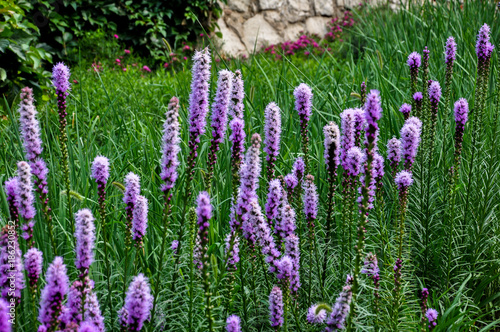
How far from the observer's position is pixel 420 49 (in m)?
5.95

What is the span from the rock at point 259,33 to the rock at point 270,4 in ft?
0.61

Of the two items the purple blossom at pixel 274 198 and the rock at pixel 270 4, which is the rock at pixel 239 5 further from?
the purple blossom at pixel 274 198

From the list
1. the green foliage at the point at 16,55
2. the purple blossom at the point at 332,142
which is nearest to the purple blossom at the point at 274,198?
the purple blossom at the point at 332,142

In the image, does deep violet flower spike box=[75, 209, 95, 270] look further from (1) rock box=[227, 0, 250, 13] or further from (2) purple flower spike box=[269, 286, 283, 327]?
(1) rock box=[227, 0, 250, 13]

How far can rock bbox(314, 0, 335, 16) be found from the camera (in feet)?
37.4

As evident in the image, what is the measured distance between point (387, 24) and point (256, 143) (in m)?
6.02

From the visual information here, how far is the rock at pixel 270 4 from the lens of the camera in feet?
34.7

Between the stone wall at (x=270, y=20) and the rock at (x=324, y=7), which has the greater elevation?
the rock at (x=324, y=7)

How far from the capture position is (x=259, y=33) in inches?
414

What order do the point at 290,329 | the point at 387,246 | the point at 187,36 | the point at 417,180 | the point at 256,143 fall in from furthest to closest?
the point at 187,36 < the point at 417,180 < the point at 387,246 < the point at 290,329 < the point at 256,143

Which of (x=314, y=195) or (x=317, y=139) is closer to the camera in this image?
(x=314, y=195)

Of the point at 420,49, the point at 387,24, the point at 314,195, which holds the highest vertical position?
the point at 387,24

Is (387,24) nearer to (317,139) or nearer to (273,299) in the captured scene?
(317,139)

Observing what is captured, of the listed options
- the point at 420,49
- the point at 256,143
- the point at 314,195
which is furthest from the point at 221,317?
the point at 420,49
